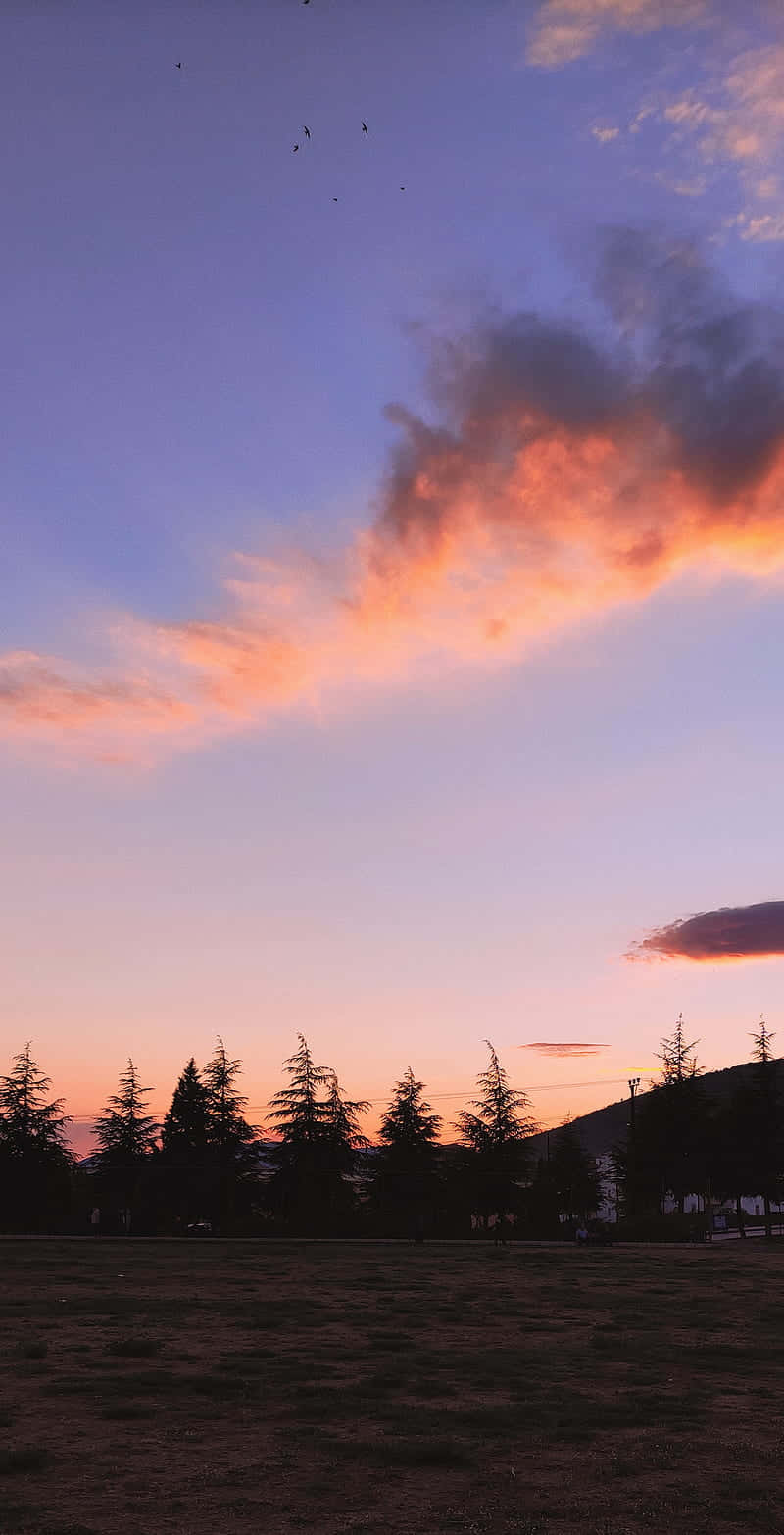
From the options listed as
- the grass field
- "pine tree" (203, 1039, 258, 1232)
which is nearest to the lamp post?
"pine tree" (203, 1039, 258, 1232)

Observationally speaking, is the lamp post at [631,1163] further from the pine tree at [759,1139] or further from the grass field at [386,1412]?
the grass field at [386,1412]

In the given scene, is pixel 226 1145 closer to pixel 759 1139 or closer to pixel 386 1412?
pixel 759 1139

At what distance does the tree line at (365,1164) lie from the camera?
80.2m

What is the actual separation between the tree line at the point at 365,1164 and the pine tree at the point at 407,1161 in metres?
0.12

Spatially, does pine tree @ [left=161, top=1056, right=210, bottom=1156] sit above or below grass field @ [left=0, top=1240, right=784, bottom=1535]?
above

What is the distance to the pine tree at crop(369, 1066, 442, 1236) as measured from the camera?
85.3 metres

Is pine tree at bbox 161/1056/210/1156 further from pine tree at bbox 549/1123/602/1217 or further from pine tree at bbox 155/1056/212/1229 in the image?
pine tree at bbox 549/1123/602/1217

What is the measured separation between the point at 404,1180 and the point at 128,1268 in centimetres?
4838

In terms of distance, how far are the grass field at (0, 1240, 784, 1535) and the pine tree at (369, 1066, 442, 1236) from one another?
51620mm

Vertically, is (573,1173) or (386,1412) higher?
(386,1412)

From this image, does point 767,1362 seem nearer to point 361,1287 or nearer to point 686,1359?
point 686,1359

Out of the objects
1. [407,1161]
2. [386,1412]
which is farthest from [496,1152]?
[386,1412]

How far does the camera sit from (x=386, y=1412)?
1659 centimetres

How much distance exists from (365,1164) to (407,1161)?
4.15 metres
